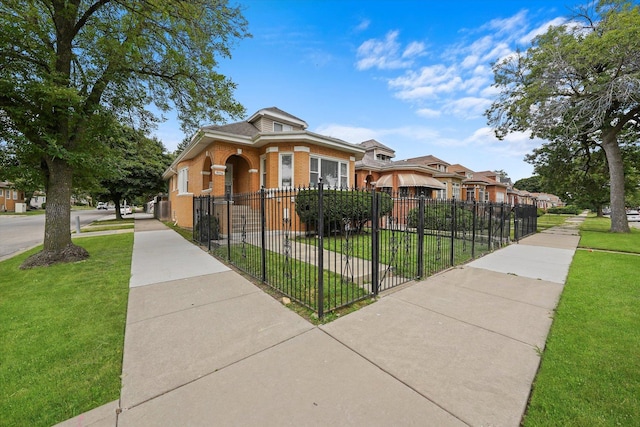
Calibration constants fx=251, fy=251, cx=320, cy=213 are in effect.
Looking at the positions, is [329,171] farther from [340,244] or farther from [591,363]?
[591,363]

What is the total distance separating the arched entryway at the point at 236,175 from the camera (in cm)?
1408

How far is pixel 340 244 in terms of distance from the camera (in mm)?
6578

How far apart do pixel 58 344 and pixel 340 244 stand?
17.0 feet

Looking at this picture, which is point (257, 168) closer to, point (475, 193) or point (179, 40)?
point (179, 40)

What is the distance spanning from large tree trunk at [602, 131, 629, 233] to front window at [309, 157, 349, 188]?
15473 millimetres

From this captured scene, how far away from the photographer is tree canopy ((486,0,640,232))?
11086 millimetres

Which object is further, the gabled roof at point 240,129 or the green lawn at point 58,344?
the gabled roof at point 240,129

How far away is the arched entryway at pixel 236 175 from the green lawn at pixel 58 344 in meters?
8.92

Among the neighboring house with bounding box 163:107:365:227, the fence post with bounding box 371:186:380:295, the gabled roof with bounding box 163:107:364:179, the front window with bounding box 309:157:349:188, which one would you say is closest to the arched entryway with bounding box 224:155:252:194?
the neighboring house with bounding box 163:107:365:227

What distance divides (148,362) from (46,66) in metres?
A: 8.50

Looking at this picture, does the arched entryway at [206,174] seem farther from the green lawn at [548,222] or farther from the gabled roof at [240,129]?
the green lawn at [548,222]

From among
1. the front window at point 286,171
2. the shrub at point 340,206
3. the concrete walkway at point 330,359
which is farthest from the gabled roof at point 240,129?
the concrete walkway at point 330,359

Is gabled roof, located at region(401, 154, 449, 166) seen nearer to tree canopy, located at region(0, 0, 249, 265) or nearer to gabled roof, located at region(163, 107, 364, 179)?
gabled roof, located at region(163, 107, 364, 179)

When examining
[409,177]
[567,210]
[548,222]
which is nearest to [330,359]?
[409,177]
